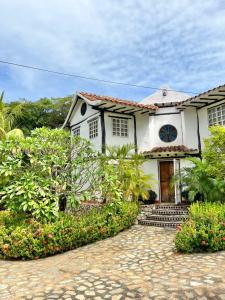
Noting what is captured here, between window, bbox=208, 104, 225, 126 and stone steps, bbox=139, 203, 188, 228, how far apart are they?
472 centimetres

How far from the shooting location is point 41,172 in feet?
33.8

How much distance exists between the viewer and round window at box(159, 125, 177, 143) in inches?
676

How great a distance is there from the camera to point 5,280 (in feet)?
22.2

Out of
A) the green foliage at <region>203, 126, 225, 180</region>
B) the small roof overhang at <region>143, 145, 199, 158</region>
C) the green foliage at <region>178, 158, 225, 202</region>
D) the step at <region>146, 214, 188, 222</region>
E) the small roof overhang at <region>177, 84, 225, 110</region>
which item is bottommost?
the step at <region>146, 214, 188, 222</region>

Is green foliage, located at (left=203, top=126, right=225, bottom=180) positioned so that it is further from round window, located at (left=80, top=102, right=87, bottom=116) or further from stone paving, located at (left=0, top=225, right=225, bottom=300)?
round window, located at (left=80, top=102, right=87, bottom=116)

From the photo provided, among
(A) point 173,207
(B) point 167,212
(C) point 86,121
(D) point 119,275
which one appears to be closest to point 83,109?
(C) point 86,121

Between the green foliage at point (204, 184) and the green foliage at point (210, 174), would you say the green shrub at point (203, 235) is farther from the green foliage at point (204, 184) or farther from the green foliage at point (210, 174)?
the green foliage at point (204, 184)

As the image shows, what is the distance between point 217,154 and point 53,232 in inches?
275

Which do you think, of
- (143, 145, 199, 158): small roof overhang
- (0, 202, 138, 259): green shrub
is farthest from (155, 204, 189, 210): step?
(0, 202, 138, 259): green shrub

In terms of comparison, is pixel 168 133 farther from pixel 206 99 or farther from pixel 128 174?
pixel 128 174

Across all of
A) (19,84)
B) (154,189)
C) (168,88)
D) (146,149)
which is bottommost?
(154,189)

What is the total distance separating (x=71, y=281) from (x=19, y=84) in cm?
1056

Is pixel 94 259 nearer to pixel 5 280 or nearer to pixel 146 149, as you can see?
pixel 5 280

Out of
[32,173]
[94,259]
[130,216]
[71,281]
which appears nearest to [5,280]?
[71,281]
